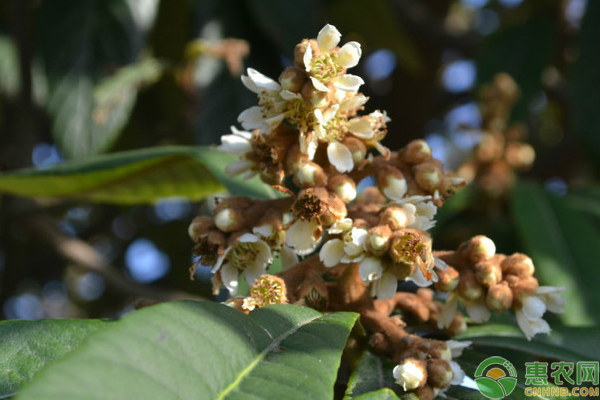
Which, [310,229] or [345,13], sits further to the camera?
[345,13]

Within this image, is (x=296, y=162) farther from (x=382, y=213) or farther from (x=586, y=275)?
A: (x=586, y=275)

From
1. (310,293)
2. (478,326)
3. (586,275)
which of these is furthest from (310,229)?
(586,275)

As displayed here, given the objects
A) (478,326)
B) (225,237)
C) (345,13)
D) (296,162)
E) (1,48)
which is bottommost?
(478,326)

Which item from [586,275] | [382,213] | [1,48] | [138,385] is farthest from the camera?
[1,48]

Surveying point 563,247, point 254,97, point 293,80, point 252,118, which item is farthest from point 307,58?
point 254,97

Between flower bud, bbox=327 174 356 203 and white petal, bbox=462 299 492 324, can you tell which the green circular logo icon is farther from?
flower bud, bbox=327 174 356 203

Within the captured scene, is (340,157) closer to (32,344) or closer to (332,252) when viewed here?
(332,252)

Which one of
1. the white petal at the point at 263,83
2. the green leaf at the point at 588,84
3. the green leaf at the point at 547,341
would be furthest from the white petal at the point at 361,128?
the green leaf at the point at 588,84
